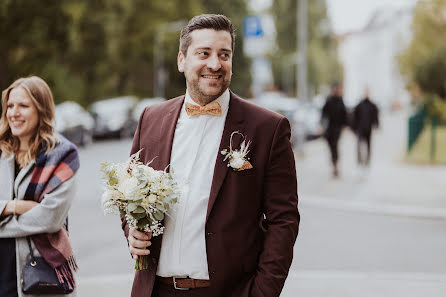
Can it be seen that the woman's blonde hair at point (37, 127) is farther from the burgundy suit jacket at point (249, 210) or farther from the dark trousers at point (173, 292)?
the dark trousers at point (173, 292)

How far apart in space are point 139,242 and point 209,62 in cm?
80

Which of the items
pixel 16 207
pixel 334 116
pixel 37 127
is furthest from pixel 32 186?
pixel 334 116

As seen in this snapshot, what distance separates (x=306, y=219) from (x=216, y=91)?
8.60 metres

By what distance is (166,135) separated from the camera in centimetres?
309

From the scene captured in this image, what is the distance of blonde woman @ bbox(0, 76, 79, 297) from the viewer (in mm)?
3678

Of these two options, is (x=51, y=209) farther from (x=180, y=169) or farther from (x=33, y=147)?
(x=180, y=169)

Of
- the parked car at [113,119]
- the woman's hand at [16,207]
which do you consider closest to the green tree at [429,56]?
the parked car at [113,119]

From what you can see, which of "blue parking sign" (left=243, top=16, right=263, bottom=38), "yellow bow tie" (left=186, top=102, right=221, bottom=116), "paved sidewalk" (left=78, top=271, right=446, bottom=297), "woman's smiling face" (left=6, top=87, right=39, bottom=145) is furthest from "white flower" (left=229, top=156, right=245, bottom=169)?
"blue parking sign" (left=243, top=16, right=263, bottom=38)

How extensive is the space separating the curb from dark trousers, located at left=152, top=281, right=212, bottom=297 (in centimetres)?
930

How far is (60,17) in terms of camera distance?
1725 centimetres

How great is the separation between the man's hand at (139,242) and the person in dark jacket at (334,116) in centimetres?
1329

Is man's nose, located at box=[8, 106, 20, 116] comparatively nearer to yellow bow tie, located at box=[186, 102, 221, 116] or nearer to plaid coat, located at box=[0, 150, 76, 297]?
plaid coat, located at box=[0, 150, 76, 297]

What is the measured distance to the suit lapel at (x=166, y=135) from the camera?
3.05m

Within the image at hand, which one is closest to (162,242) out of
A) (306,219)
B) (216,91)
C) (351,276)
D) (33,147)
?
(216,91)
